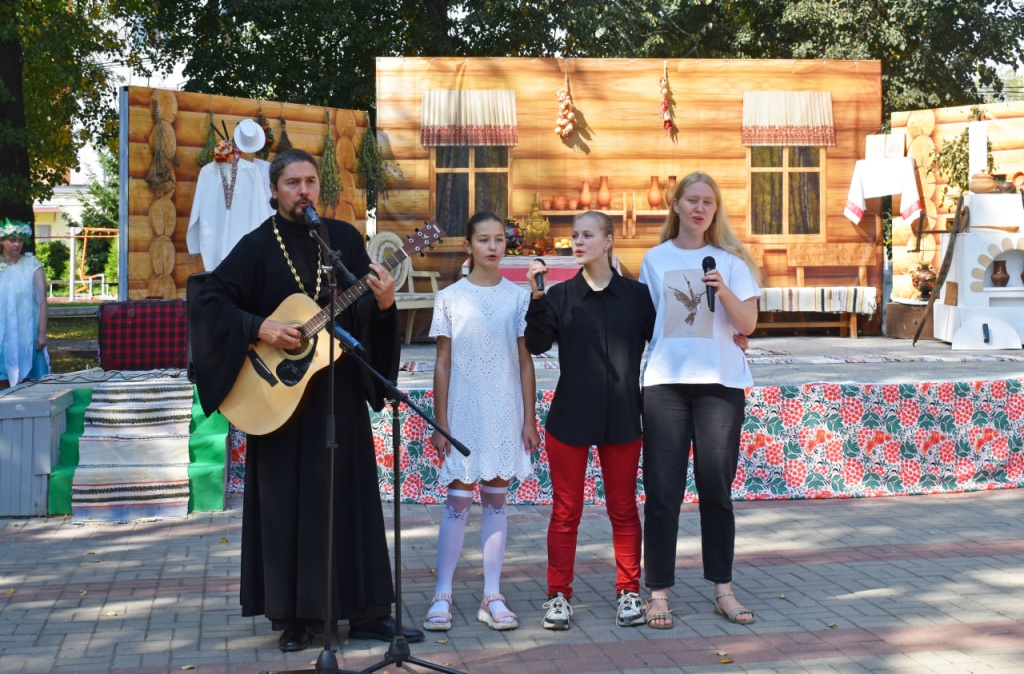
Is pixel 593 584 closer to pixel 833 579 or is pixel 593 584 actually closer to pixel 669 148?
pixel 833 579

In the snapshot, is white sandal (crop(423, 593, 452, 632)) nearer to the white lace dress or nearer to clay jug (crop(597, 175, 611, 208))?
the white lace dress

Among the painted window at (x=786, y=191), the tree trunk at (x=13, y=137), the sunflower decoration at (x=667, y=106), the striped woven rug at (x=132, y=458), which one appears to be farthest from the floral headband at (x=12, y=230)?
the painted window at (x=786, y=191)

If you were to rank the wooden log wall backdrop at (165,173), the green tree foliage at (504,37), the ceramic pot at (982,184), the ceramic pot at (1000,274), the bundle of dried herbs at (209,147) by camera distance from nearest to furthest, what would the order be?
the wooden log wall backdrop at (165,173), the bundle of dried herbs at (209,147), the ceramic pot at (1000,274), the ceramic pot at (982,184), the green tree foliage at (504,37)

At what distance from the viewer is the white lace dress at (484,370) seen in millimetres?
5184

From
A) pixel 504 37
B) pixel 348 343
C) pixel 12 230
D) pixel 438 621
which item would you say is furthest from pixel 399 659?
pixel 504 37

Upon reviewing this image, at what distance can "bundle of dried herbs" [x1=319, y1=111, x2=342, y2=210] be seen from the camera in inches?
571

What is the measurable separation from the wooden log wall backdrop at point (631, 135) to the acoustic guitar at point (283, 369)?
10452 mm

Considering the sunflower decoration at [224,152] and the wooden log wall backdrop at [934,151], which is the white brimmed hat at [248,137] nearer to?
the sunflower decoration at [224,152]

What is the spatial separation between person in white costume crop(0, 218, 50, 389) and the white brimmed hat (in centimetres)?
248

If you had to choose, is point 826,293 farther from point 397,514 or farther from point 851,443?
point 397,514

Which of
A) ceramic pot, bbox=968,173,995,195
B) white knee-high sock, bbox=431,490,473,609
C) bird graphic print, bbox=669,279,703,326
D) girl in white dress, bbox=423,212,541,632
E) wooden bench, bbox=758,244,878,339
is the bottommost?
white knee-high sock, bbox=431,490,473,609

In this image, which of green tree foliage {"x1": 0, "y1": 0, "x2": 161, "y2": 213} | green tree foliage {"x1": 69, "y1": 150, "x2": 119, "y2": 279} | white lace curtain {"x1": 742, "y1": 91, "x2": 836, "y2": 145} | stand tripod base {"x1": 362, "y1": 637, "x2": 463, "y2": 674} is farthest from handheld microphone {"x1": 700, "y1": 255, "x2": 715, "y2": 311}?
green tree foliage {"x1": 69, "y1": 150, "x2": 119, "y2": 279}

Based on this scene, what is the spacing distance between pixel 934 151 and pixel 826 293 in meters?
2.29

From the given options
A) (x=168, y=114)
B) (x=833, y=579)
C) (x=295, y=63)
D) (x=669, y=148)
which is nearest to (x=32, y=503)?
(x=833, y=579)
